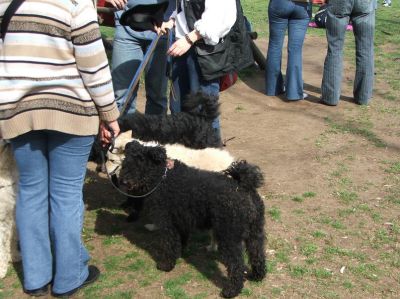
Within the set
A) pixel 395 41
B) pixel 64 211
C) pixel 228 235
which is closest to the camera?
pixel 64 211

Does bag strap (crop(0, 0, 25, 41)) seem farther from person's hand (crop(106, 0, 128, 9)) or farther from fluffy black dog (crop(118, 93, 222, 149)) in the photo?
person's hand (crop(106, 0, 128, 9))

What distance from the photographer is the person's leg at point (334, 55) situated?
22.6 feet

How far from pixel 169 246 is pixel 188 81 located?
147 cm

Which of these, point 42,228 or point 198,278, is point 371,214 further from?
point 42,228

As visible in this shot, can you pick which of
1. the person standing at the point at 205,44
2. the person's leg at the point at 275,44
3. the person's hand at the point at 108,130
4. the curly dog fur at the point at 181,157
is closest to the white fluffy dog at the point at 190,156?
the curly dog fur at the point at 181,157

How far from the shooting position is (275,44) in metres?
7.48

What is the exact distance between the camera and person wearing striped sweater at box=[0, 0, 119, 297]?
2.49 m

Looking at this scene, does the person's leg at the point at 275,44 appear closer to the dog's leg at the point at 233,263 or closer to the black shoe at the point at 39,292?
→ the dog's leg at the point at 233,263

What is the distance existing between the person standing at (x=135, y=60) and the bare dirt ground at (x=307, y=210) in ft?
3.00

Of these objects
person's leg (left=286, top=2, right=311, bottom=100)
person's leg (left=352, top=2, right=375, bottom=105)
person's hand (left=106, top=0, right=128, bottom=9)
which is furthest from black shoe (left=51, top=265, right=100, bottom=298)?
person's leg (left=352, top=2, right=375, bottom=105)

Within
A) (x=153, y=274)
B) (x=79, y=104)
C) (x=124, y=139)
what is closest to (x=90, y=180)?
(x=124, y=139)

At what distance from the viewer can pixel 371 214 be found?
433 cm

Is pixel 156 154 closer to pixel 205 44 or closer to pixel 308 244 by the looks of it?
pixel 205 44

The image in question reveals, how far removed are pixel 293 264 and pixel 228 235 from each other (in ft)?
2.40
